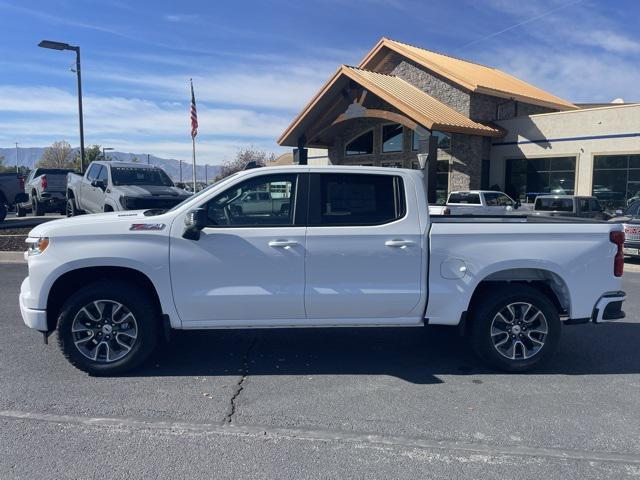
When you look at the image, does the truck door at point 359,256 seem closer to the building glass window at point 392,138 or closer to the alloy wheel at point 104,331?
the alloy wheel at point 104,331

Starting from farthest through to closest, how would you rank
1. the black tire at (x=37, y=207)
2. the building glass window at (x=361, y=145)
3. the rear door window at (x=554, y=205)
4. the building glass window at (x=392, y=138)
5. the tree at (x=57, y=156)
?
the tree at (x=57, y=156) < the building glass window at (x=361, y=145) < the building glass window at (x=392, y=138) < the black tire at (x=37, y=207) < the rear door window at (x=554, y=205)

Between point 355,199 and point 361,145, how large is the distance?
23.2 m

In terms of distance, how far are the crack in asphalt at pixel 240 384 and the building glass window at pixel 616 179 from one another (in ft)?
61.9

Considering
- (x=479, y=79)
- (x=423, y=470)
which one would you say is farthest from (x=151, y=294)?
(x=479, y=79)

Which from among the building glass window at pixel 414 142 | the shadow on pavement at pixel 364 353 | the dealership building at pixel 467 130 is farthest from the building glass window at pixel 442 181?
the shadow on pavement at pixel 364 353

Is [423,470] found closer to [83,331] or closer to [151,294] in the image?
[151,294]

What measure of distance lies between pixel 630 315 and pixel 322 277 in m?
4.93

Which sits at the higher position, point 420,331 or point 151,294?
point 151,294

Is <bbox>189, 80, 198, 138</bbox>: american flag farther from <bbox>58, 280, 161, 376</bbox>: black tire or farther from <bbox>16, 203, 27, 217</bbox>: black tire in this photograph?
<bbox>58, 280, 161, 376</bbox>: black tire

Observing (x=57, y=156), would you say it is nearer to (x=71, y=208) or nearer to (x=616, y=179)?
(x=71, y=208)

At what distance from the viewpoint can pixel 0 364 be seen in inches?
199

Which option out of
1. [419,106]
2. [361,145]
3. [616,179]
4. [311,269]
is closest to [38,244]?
[311,269]

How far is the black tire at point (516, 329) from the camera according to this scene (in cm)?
491

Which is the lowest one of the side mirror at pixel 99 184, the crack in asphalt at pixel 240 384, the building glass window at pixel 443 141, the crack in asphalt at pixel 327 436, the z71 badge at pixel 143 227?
the crack in asphalt at pixel 327 436
